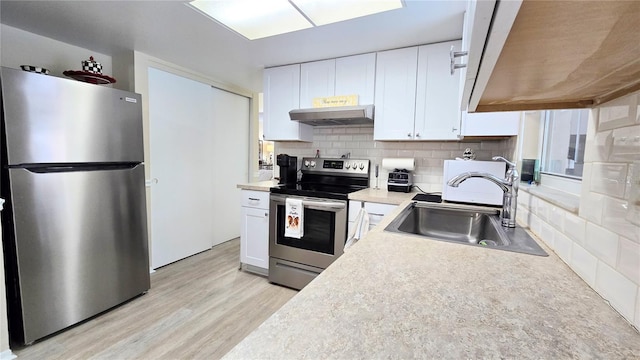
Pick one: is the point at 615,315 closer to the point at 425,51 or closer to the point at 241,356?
the point at 241,356

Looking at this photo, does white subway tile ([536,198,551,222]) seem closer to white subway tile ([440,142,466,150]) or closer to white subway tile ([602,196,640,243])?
white subway tile ([602,196,640,243])

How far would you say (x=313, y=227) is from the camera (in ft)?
7.61

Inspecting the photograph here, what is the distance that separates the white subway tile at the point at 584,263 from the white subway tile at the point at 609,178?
0.53 feet

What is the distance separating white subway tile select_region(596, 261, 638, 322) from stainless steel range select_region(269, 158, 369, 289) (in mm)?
1627

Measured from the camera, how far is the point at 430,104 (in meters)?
2.23

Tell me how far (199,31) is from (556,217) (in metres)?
2.45

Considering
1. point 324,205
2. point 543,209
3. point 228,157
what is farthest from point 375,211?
point 228,157

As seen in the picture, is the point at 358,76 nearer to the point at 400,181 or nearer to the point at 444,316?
the point at 400,181

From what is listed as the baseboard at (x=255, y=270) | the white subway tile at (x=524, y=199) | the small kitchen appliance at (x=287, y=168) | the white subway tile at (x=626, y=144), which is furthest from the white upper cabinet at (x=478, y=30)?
the baseboard at (x=255, y=270)

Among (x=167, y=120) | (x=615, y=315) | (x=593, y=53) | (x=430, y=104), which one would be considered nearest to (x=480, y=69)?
(x=593, y=53)

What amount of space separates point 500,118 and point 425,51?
2.86 feet

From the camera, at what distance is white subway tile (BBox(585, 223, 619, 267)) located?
0.56 metres

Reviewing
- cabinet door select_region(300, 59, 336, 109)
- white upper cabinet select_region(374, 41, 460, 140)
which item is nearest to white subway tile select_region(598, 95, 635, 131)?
white upper cabinet select_region(374, 41, 460, 140)

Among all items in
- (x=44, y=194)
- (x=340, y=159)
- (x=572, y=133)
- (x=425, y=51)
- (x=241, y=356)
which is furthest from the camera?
(x=340, y=159)
